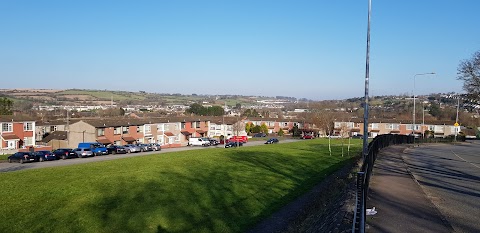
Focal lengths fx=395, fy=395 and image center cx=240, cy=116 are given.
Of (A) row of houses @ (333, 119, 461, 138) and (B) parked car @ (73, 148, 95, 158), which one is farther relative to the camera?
(A) row of houses @ (333, 119, 461, 138)

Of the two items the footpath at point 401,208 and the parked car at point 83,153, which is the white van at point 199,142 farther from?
the footpath at point 401,208

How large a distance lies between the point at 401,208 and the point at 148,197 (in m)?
11.5

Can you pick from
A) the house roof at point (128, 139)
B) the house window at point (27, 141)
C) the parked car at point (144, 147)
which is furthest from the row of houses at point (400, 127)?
the house window at point (27, 141)

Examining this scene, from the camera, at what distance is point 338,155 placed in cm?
3828

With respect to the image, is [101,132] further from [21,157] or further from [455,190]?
[455,190]

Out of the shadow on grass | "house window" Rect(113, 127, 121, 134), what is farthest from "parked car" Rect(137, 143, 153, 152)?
the shadow on grass

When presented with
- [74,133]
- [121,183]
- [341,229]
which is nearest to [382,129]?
[74,133]

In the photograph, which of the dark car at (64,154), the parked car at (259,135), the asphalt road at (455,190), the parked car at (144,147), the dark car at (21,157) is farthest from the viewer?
the parked car at (259,135)

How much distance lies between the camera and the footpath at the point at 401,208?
29.5 ft

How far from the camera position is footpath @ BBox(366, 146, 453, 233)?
354 inches

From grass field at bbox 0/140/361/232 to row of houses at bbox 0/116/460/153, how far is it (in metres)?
27.0

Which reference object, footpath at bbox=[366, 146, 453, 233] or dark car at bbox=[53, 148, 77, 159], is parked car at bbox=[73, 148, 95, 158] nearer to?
dark car at bbox=[53, 148, 77, 159]

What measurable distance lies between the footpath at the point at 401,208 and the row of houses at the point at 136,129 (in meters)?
34.1

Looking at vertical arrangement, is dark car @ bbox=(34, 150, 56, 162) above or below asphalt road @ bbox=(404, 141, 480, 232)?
below
